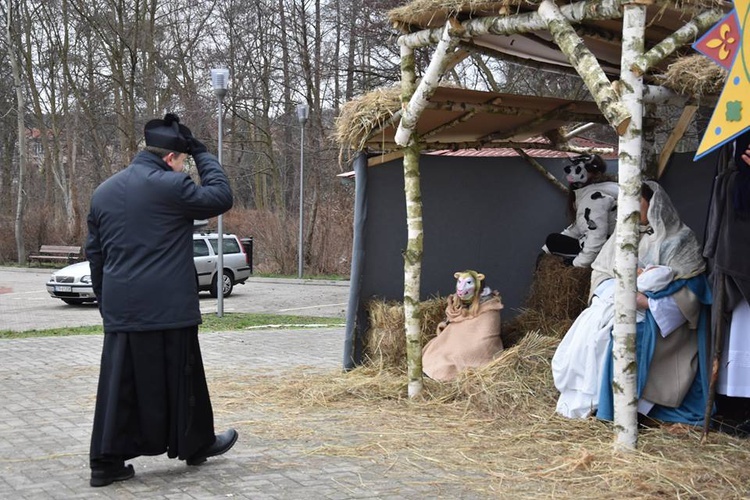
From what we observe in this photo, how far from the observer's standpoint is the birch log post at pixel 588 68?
5.67m

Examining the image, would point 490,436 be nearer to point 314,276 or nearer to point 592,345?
point 592,345

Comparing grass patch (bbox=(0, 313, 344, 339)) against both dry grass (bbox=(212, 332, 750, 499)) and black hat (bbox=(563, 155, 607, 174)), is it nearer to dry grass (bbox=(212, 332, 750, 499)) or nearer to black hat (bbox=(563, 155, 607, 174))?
dry grass (bbox=(212, 332, 750, 499))

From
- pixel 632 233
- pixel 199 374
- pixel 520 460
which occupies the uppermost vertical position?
pixel 632 233

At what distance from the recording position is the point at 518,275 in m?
9.99

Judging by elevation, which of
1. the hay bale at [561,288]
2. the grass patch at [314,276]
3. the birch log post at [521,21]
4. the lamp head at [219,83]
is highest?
the lamp head at [219,83]

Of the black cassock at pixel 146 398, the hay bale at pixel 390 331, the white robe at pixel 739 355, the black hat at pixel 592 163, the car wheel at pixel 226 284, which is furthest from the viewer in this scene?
the car wheel at pixel 226 284

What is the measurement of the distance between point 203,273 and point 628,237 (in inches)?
721

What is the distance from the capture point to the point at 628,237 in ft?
18.7

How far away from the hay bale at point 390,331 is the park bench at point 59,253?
27.2m

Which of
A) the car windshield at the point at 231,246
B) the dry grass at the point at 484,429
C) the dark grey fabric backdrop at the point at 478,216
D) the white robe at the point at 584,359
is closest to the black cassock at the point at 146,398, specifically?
the dry grass at the point at 484,429

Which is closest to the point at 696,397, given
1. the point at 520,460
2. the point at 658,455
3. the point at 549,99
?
the point at 658,455

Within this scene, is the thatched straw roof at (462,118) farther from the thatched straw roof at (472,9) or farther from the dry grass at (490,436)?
the dry grass at (490,436)

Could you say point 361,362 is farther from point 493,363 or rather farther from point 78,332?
point 78,332

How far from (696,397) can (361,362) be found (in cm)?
338
